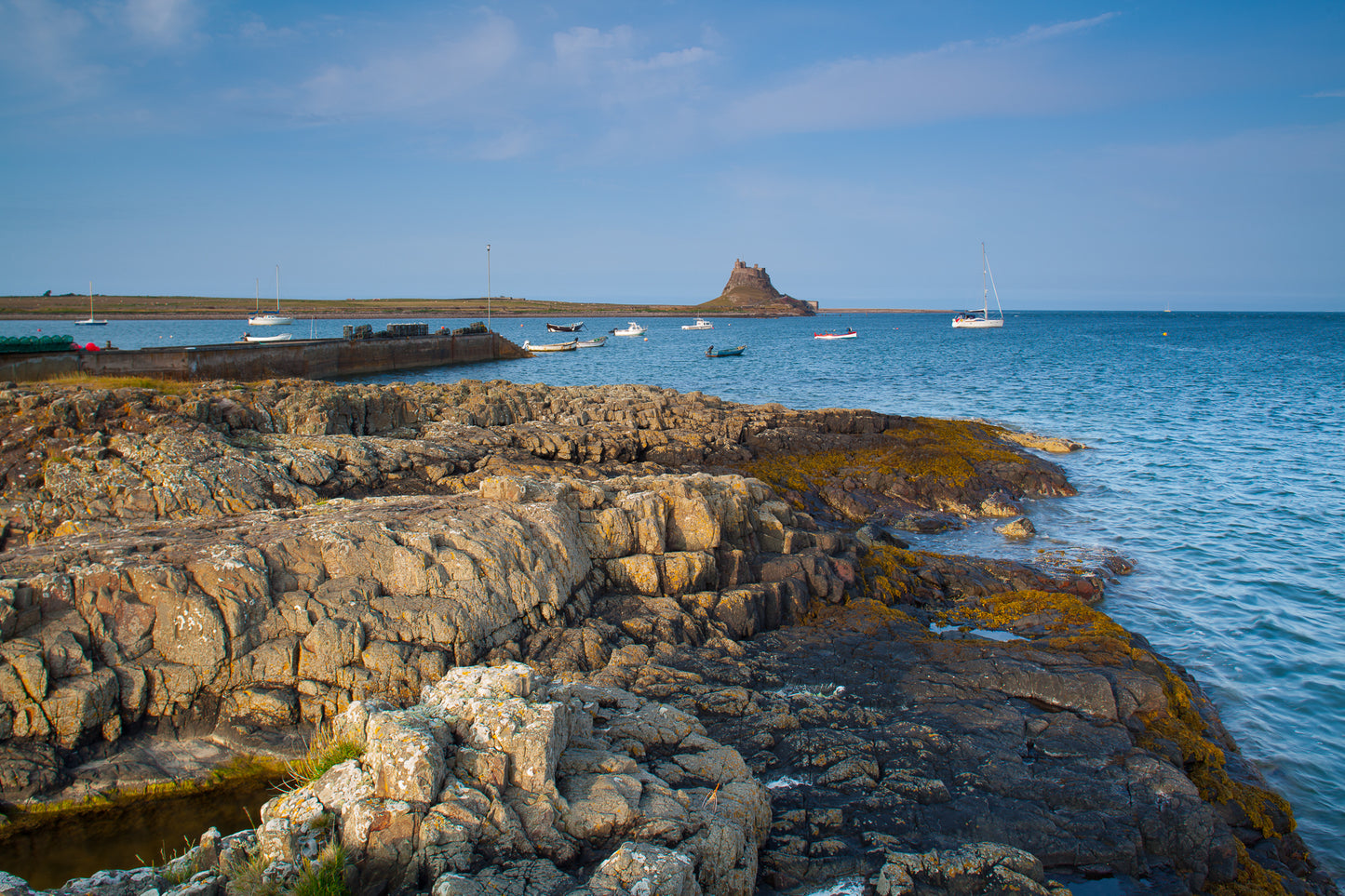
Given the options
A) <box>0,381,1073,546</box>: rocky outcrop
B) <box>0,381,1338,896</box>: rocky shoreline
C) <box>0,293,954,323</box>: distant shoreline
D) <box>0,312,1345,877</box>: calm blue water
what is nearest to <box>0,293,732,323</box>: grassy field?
<box>0,293,954,323</box>: distant shoreline

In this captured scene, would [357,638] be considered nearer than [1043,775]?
No

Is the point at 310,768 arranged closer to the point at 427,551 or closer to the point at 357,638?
the point at 357,638

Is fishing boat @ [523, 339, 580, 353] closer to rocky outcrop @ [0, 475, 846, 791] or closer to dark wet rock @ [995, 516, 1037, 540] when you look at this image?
dark wet rock @ [995, 516, 1037, 540]

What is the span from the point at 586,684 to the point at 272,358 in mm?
45528

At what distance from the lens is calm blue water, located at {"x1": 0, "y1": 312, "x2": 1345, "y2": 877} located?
11.2m

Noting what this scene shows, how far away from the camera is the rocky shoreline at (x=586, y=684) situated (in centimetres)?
563

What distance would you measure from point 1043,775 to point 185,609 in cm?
952

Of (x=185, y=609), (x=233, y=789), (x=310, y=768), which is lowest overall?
(x=233, y=789)

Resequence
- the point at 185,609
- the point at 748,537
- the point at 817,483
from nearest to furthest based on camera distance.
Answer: the point at 185,609 < the point at 748,537 < the point at 817,483

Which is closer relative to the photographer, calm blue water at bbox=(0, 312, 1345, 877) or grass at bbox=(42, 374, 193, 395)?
calm blue water at bbox=(0, 312, 1345, 877)

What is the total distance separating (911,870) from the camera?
604cm

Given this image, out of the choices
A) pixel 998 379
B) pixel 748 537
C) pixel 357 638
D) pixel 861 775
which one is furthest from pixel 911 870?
pixel 998 379

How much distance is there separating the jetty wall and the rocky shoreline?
1905 centimetres

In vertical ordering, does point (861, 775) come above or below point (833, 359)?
below
